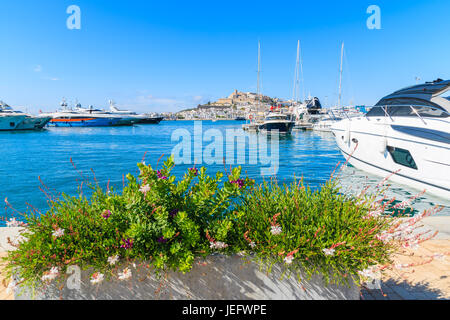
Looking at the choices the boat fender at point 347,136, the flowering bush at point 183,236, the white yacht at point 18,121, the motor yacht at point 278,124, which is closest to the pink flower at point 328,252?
the flowering bush at point 183,236

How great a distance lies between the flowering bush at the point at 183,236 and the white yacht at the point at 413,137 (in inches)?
317

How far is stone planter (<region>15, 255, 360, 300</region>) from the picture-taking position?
242 cm

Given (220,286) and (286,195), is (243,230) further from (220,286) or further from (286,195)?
(286,195)

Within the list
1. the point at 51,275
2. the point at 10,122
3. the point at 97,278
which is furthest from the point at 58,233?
the point at 10,122

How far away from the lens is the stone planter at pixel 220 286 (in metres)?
2.42

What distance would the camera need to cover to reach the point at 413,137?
9430mm

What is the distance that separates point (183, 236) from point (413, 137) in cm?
1015

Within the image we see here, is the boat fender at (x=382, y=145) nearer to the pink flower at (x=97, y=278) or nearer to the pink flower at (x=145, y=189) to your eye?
the pink flower at (x=145, y=189)

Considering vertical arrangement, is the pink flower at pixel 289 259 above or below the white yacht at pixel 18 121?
below

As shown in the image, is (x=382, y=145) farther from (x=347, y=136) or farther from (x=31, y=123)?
(x=31, y=123)

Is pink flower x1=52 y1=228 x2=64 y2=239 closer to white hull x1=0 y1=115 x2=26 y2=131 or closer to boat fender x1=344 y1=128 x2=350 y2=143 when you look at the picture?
boat fender x1=344 y1=128 x2=350 y2=143

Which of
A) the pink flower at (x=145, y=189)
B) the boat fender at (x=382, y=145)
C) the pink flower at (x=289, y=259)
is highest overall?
the boat fender at (x=382, y=145)

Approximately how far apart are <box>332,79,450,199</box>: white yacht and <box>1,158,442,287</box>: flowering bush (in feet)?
26.4
